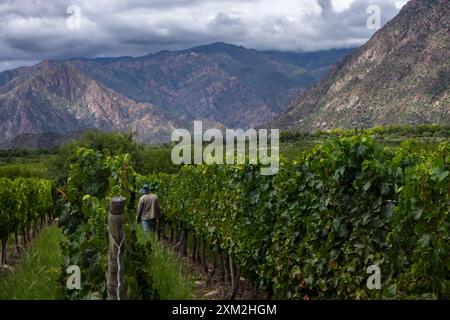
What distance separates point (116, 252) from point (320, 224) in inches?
105

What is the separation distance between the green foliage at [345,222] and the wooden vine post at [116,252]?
8.13 feet

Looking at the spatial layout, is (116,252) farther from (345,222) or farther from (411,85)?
(411,85)

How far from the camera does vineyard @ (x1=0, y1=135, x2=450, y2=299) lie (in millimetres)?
4758

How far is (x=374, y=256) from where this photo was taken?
564 centimetres

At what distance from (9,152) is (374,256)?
11852 centimetres

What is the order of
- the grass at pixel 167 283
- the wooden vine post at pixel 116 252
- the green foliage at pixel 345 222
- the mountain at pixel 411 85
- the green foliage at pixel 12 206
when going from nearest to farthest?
the green foliage at pixel 345 222
the wooden vine post at pixel 116 252
the grass at pixel 167 283
the green foliage at pixel 12 206
the mountain at pixel 411 85

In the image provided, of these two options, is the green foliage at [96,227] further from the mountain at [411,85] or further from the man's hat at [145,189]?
the mountain at [411,85]

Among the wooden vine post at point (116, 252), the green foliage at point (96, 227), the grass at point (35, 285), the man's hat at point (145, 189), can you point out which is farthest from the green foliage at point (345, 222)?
the man's hat at point (145, 189)

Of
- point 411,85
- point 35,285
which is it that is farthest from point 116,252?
point 411,85

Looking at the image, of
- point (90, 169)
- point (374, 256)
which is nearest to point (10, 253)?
point (90, 169)

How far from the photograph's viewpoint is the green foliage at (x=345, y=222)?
4719 millimetres

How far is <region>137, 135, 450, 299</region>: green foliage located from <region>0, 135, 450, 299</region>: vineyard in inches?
0.5
